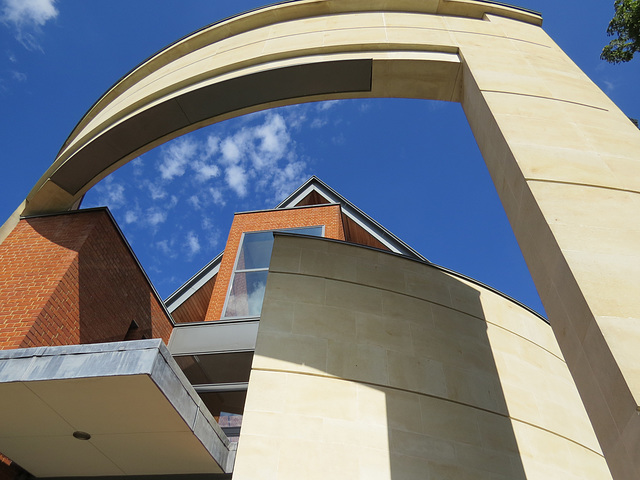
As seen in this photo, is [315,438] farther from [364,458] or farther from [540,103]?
[540,103]

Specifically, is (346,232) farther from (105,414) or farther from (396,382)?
(105,414)

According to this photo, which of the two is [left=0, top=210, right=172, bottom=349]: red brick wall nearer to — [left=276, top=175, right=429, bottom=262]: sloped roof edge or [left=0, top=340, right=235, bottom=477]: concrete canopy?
[left=0, top=340, right=235, bottom=477]: concrete canopy

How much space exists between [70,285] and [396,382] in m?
6.45

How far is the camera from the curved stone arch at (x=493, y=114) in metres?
3.87

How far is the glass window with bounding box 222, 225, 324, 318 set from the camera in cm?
1212

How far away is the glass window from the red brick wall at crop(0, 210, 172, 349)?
7.29ft

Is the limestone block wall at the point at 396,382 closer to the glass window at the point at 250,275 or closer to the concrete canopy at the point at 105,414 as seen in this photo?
the concrete canopy at the point at 105,414

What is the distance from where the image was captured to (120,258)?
10.9 m

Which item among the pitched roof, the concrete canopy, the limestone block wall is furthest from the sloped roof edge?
the concrete canopy

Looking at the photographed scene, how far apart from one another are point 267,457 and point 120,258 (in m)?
6.98

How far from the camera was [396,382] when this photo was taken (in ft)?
23.3

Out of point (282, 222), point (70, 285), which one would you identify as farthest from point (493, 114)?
point (282, 222)

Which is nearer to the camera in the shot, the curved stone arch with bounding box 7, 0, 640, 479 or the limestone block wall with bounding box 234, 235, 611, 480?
the curved stone arch with bounding box 7, 0, 640, 479

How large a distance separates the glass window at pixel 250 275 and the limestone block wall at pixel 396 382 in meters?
3.30
